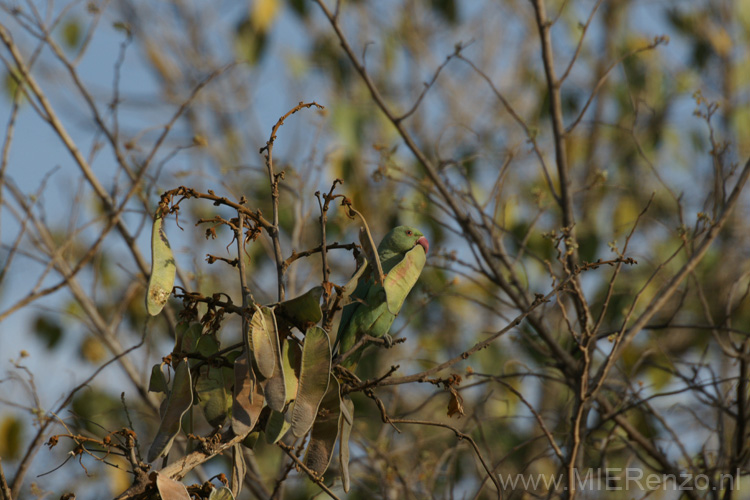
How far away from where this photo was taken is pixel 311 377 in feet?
5.12

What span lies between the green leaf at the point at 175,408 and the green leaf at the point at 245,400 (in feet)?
0.35

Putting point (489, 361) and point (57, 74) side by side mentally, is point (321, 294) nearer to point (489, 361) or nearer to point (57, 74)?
point (57, 74)

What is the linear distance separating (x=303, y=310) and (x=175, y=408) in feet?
1.08

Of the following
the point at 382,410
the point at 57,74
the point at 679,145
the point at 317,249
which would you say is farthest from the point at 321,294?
the point at 679,145

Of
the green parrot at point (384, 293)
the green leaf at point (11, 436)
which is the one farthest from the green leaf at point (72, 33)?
the green parrot at point (384, 293)

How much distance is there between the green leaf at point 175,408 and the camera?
1.52m

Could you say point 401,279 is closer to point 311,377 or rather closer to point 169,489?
point 311,377

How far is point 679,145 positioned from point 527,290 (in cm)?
655

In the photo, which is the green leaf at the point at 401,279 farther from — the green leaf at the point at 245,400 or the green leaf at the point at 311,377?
the green leaf at the point at 245,400

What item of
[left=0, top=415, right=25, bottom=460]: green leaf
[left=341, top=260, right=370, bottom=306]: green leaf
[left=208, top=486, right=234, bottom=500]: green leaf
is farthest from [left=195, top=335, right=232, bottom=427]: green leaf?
[left=0, top=415, right=25, bottom=460]: green leaf

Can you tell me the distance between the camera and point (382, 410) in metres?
1.64

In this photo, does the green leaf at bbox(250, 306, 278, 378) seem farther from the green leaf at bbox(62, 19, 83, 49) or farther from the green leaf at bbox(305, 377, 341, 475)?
the green leaf at bbox(62, 19, 83, 49)

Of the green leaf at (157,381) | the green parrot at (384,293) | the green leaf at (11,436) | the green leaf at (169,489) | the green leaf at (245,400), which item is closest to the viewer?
the green leaf at (169,489)

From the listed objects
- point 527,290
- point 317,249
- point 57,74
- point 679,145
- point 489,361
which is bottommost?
point 317,249
